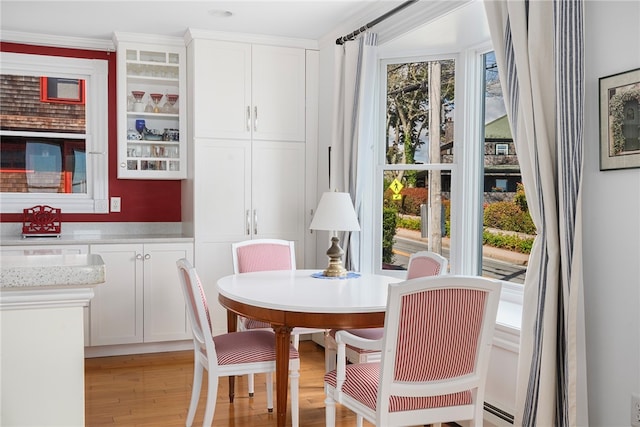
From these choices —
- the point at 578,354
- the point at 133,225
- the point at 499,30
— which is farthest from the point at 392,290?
the point at 133,225

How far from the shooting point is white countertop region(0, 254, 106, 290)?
1.10 meters

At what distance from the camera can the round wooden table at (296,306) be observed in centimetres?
274

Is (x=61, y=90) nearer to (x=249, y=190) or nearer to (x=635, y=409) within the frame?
(x=249, y=190)

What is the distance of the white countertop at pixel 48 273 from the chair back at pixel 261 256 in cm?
279

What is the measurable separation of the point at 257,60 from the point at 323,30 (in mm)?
587

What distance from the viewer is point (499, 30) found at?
2.80 metres

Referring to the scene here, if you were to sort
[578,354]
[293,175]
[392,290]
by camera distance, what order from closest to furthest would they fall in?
[392,290] → [578,354] → [293,175]

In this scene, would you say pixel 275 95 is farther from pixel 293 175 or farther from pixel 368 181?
pixel 368 181

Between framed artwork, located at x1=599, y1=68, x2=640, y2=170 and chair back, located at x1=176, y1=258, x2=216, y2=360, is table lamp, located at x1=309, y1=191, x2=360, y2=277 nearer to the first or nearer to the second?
chair back, located at x1=176, y1=258, x2=216, y2=360

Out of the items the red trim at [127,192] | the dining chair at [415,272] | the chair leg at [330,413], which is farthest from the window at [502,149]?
the red trim at [127,192]

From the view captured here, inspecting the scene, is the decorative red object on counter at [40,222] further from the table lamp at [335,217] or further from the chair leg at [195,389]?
the table lamp at [335,217]

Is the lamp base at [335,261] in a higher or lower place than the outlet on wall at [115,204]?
lower

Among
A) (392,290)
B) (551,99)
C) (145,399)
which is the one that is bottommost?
(145,399)

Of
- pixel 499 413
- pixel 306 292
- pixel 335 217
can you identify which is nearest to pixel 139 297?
pixel 335 217
